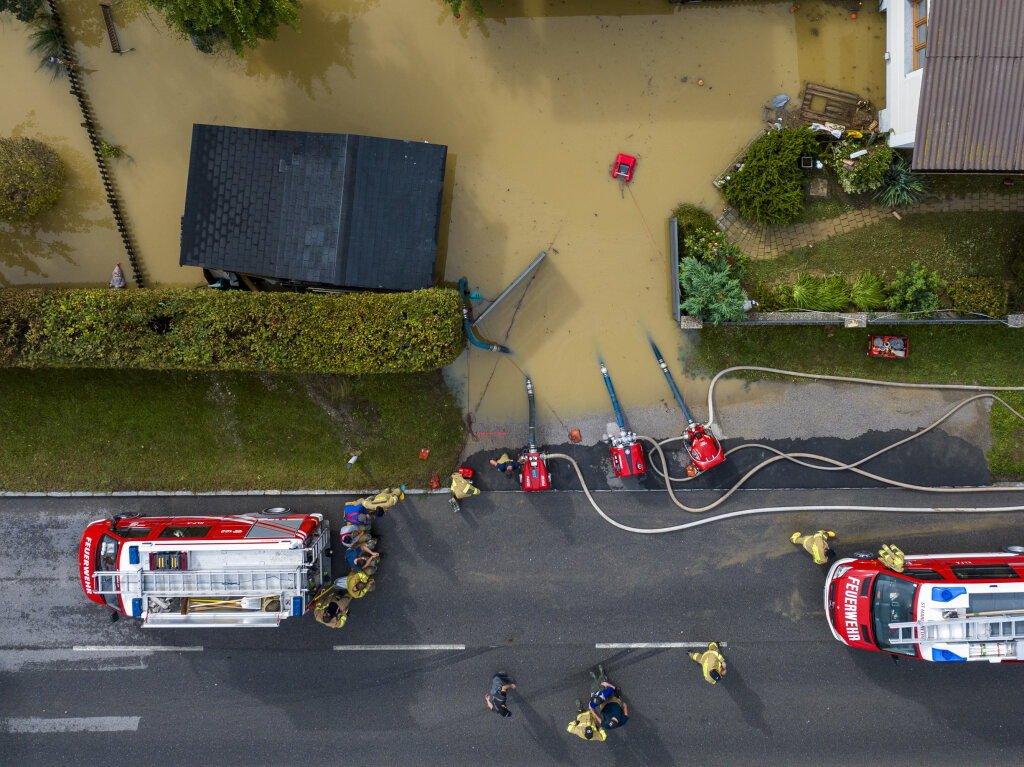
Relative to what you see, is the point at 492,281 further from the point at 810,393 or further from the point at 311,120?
the point at 810,393

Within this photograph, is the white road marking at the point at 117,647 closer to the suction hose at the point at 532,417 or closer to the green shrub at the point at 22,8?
the suction hose at the point at 532,417

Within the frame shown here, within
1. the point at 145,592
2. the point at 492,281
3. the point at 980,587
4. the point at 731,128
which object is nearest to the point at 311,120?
the point at 492,281

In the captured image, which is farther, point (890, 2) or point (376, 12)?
point (376, 12)

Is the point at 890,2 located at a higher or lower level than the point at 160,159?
higher

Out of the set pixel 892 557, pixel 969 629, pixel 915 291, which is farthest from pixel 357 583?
pixel 915 291

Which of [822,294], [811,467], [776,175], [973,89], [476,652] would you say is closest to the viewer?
[973,89]

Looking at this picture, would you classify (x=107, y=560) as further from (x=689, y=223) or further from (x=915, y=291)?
(x=915, y=291)
